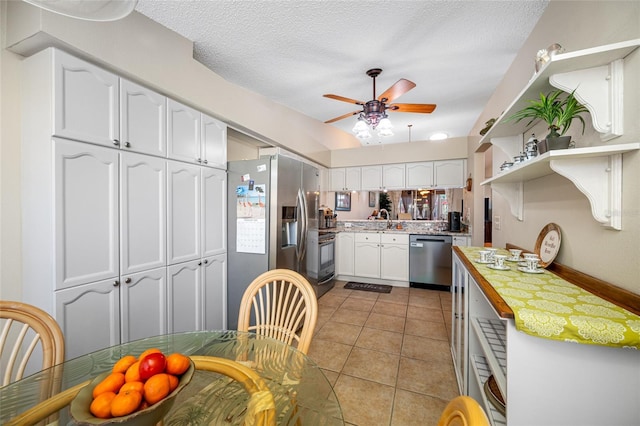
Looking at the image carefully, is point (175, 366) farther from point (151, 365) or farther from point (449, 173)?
point (449, 173)

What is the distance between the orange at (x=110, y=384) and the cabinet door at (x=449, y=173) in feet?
15.0

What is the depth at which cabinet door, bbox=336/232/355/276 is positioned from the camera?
450cm

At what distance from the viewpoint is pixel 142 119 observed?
1729 mm

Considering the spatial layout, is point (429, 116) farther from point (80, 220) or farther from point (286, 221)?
point (80, 220)

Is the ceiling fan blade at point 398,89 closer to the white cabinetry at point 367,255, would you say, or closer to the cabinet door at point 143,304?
the white cabinetry at point 367,255

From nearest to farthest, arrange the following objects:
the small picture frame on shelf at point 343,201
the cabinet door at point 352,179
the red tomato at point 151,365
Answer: the red tomato at point 151,365 < the cabinet door at point 352,179 < the small picture frame on shelf at point 343,201

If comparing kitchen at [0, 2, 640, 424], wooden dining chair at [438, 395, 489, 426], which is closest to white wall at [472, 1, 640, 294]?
Result: kitchen at [0, 2, 640, 424]

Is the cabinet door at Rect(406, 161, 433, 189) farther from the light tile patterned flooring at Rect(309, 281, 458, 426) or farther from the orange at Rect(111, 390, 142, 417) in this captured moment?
the orange at Rect(111, 390, 142, 417)

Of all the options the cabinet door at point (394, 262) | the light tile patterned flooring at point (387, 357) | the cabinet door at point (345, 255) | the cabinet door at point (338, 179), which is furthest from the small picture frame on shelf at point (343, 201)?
the light tile patterned flooring at point (387, 357)

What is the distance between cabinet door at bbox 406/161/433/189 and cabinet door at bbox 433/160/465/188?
10 cm

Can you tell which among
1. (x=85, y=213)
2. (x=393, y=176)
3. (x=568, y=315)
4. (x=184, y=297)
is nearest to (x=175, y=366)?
(x=568, y=315)

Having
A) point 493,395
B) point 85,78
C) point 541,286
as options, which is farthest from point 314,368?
point 85,78

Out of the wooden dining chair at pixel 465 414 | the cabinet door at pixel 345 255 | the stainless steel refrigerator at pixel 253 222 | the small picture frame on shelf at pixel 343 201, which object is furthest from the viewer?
the small picture frame on shelf at pixel 343 201

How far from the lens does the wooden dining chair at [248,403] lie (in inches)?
26.9
